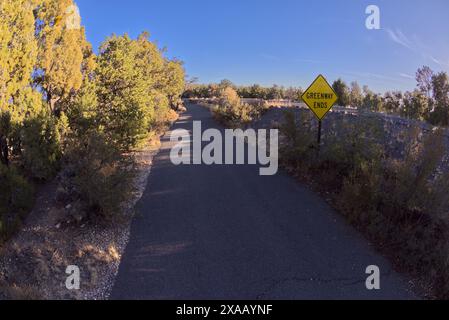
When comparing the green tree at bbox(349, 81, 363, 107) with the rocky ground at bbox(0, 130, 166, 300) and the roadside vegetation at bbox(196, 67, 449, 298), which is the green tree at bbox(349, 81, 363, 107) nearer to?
the roadside vegetation at bbox(196, 67, 449, 298)

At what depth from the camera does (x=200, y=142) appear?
18188 mm

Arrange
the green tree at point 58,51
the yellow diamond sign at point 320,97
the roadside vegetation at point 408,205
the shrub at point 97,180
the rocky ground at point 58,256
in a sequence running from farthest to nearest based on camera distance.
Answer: the green tree at point 58,51 < the yellow diamond sign at point 320,97 < the shrub at point 97,180 < the roadside vegetation at point 408,205 < the rocky ground at point 58,256

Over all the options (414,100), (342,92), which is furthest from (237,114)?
(342,92)

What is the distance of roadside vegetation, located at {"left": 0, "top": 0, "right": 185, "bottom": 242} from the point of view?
7723mm

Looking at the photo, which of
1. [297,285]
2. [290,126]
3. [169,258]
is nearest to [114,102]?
[290,126]

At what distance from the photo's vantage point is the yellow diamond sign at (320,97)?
10492 mm

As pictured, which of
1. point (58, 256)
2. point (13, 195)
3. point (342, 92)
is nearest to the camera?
point (58, 256)

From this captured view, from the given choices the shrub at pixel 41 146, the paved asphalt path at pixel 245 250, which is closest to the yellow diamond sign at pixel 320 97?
the paved asphalt path at pixel 245 250

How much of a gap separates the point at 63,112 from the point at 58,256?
754 cm

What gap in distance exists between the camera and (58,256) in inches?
232

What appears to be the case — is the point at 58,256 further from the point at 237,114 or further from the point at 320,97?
the point at 237,114

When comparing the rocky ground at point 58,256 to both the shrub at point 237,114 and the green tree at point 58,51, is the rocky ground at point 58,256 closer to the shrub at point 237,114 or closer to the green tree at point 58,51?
the green tree at point 58,51

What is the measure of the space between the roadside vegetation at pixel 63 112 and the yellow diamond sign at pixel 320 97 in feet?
19.5

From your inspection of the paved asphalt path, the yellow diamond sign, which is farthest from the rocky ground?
the yellow diamond sign
